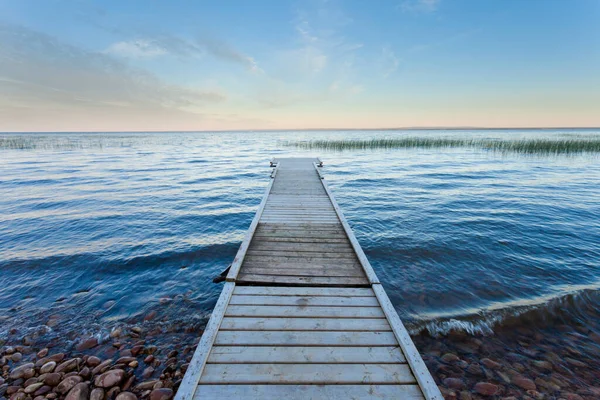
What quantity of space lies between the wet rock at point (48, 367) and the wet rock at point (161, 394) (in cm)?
176

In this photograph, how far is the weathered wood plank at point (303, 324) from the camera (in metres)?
3.70

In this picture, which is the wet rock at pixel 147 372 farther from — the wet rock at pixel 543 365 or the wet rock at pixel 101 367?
the wet rock at pixel 543 365

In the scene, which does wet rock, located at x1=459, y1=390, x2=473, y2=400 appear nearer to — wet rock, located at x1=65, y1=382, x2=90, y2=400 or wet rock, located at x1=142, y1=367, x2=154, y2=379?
wet rock, located at x1=142, y1=367, x2=154, y2=379

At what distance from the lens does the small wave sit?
523cm

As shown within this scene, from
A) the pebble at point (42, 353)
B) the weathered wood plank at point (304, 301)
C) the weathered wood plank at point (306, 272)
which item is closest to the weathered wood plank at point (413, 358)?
the weathered wood plank at point (304, 301)

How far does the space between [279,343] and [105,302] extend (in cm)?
487

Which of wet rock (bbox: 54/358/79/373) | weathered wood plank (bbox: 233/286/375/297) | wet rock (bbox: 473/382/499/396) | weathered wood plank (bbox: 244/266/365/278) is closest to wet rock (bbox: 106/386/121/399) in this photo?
wet rock (bbox: 54/358/79/373)

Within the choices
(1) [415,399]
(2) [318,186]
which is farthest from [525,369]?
(2) [318,186]

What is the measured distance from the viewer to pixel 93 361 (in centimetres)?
426

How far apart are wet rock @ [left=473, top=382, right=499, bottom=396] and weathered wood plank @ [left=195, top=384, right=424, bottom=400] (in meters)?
1.84

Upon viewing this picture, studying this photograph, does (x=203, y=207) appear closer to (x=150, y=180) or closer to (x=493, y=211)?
(x=150, y=180)

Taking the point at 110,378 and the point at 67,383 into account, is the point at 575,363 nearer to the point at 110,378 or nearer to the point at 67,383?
the point at 110,378

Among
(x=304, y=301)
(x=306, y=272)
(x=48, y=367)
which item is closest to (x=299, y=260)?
(x=306, y=272)

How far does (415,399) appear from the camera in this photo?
2730 millimetres
